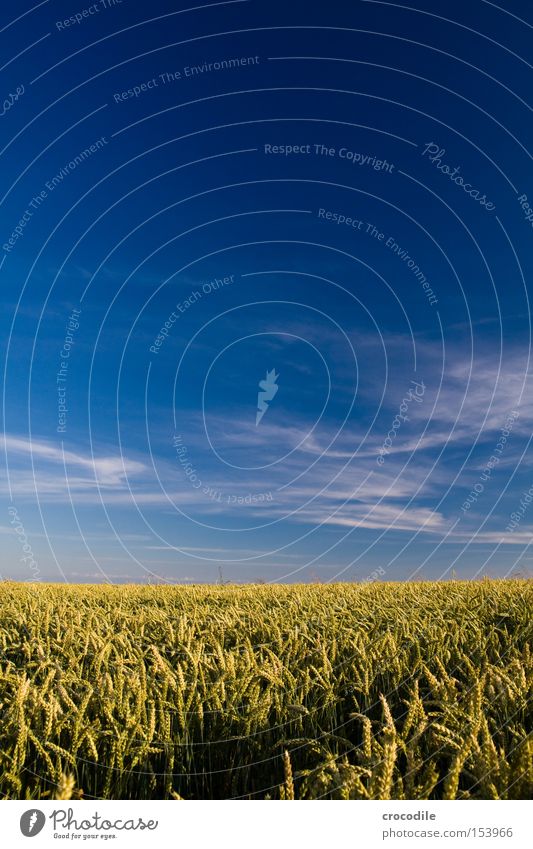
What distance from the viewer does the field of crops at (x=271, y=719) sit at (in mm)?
3176

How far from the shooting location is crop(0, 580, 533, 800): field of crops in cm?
318

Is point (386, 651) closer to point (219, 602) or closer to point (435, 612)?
point (435, 612)
